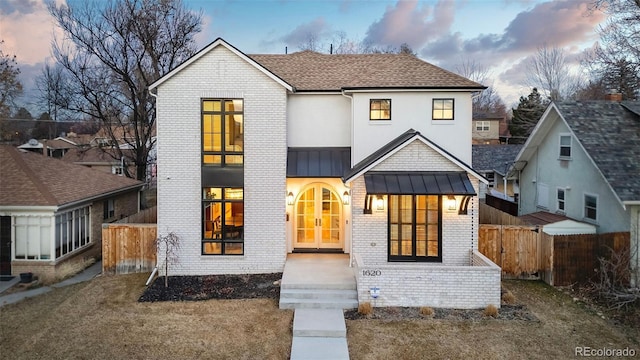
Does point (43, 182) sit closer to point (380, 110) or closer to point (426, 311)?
point (380, 110)

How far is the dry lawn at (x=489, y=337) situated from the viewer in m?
8.41

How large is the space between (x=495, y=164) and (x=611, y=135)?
16021 millimetres

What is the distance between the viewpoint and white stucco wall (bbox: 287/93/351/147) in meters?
14.6

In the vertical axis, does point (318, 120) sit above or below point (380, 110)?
below

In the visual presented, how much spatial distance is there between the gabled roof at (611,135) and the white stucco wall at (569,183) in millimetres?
671

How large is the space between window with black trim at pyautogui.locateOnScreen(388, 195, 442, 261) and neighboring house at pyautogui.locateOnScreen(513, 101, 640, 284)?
556 centimetres

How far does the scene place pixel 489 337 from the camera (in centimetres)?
907

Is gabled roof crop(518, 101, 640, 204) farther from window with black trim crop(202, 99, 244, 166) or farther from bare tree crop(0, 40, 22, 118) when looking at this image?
bare tree crop(0, 40, 22, 118)

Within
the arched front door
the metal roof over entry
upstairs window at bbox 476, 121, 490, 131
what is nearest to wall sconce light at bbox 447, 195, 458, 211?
the metal roof over entry

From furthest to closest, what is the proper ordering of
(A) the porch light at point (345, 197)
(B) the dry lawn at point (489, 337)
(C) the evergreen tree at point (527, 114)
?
(C) the evergreen tree at point (527, 114) < (A) the porch light at point (345, 197) < (B) the dry lawn at point (489, 337)

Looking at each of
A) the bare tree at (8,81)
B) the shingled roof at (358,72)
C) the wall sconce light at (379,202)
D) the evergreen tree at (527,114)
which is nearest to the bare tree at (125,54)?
the bare tree at (8,81)

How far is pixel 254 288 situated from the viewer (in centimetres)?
1203

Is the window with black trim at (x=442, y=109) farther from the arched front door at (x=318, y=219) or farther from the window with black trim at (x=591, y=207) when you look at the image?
the window with black trim at (x=591, y=207)

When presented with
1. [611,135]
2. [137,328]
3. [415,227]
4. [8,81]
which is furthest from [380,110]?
[8,81]
